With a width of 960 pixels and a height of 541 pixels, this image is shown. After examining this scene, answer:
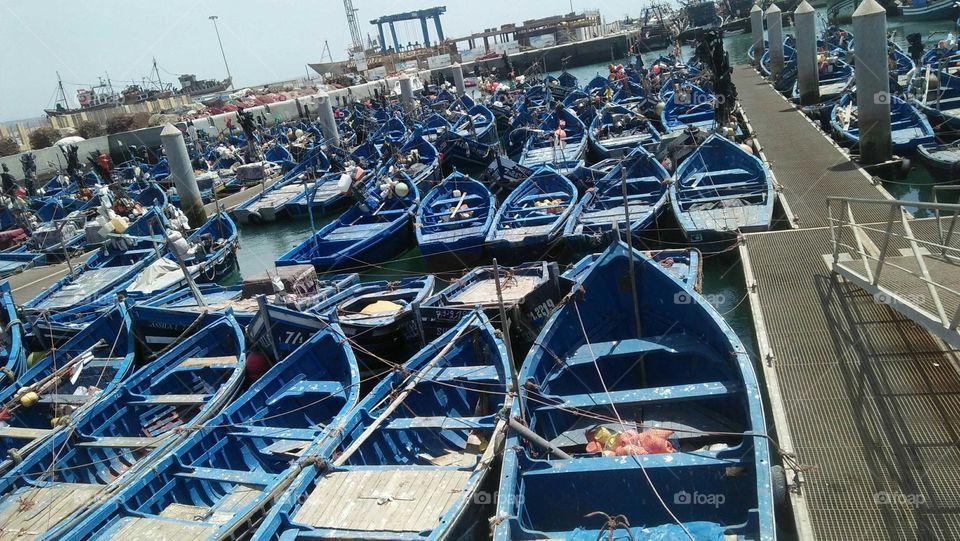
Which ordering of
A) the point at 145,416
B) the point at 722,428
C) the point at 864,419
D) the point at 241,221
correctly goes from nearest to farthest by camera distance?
the point at 864,419
the point at 722,428
the point at 145,416
the point at 241,221

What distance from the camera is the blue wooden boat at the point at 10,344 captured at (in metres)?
15.7

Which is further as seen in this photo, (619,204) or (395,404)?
(619,204)

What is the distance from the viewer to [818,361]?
10.6 metres

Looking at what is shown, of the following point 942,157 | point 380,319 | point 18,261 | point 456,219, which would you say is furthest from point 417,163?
point 942,157

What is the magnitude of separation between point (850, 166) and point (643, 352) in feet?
43.7

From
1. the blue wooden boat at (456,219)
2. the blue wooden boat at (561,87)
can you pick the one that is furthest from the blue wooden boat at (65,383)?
the blue wooden boat at (561,87)

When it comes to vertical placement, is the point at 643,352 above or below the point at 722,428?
above

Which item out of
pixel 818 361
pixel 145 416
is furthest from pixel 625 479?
pixel 145 416

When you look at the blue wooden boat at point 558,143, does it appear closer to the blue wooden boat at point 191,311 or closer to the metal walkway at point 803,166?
the metal walkway at point 803,166

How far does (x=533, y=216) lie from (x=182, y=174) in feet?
63.6

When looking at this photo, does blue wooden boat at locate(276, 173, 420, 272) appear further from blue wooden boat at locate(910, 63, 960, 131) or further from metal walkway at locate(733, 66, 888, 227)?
blue wooden boat at locate(910, 63, 960, 131)

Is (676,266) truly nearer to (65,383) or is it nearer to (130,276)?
(65,383)

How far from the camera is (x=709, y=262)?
17.9m

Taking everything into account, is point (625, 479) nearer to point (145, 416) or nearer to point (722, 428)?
point (722, 428)
